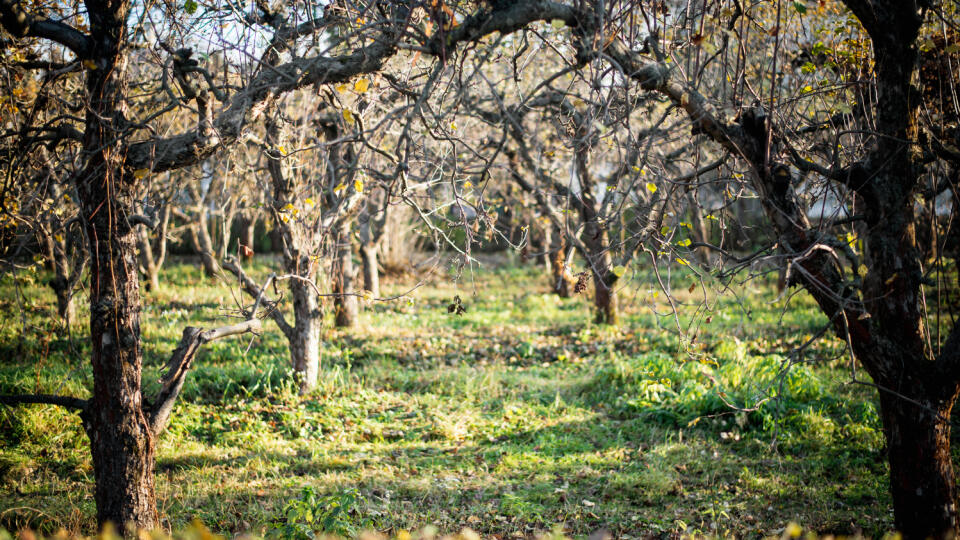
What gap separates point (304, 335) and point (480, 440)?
7.96 ft

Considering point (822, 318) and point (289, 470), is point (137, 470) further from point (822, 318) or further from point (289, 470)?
point (822, 318)

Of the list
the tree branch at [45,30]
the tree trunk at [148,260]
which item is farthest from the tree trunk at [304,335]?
the tree trunk at [148,260]

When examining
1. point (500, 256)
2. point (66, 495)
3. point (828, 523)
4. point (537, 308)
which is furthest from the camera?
point (500, 256)

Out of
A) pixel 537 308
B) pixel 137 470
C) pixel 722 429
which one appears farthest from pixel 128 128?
pixel 537 308

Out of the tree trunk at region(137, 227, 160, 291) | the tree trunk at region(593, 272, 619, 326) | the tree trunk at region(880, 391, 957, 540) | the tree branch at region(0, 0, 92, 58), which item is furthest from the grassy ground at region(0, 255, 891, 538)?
the tree trunk at region(137, 227, 160, 291)

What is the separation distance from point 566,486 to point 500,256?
52.5 ft

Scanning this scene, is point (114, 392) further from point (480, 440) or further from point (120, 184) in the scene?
point (480, 440)

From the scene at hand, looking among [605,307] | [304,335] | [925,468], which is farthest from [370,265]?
[925,468]

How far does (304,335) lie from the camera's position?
711cm

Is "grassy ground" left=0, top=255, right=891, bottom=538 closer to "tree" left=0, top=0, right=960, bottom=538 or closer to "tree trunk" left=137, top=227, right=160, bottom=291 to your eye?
"tree" left=0, top=0, right=960, bottom=538

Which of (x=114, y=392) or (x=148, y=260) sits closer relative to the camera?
(x=114, y=392)

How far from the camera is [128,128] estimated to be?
341cm

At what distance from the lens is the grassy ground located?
14.6 feet

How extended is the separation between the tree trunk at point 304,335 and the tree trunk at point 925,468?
5624mm
